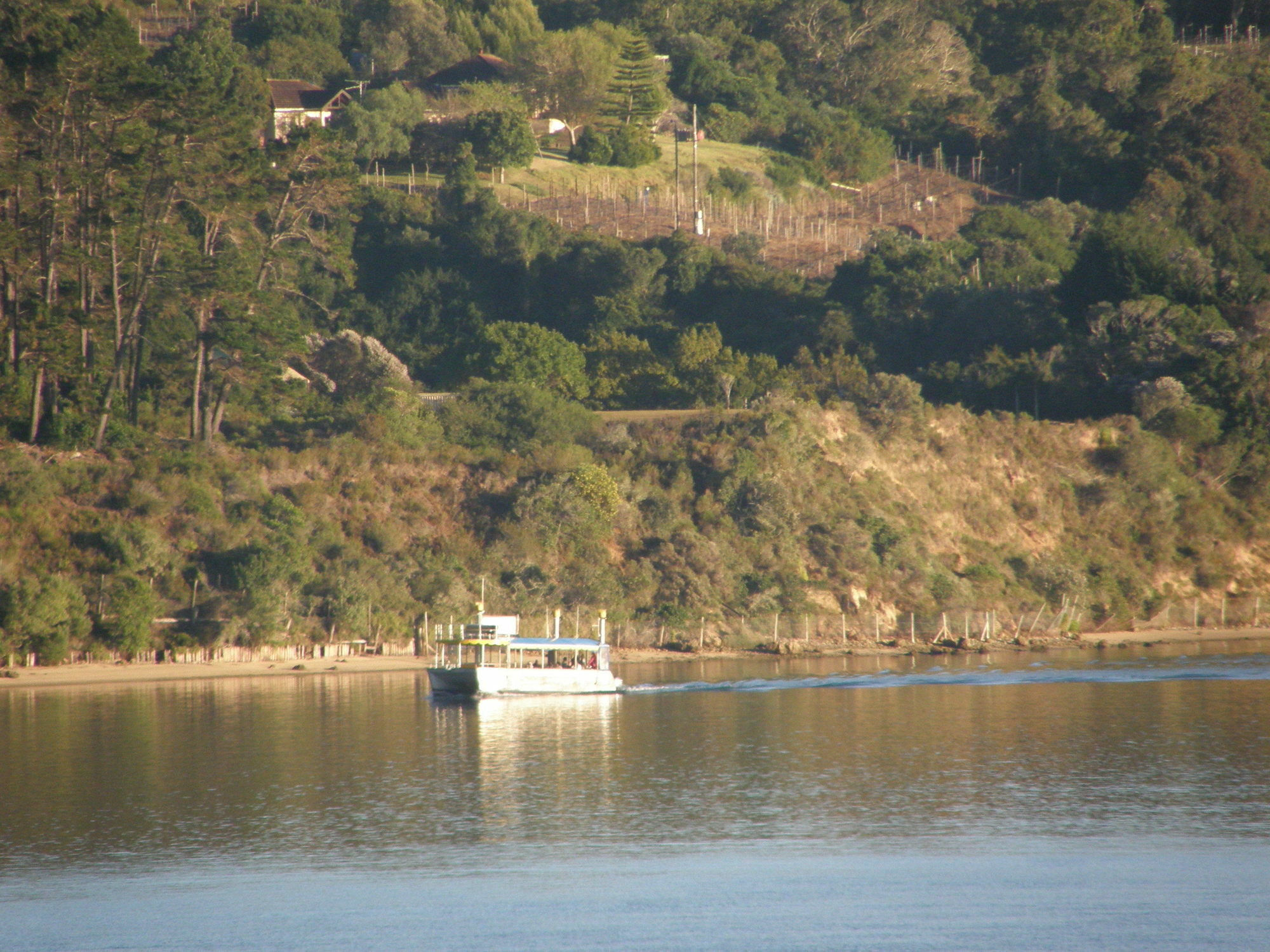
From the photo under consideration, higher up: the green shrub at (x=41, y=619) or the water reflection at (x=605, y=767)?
the green shrub at (x=41, y=619)

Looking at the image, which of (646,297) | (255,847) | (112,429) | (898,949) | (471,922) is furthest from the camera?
(646,297)

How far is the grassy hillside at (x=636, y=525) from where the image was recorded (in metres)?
63.9

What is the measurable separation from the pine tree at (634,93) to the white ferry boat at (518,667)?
94896mm

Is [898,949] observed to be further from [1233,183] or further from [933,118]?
[933,118]

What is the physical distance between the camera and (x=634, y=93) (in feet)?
467

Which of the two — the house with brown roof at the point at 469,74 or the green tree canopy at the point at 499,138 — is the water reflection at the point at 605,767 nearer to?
the green tree canopy at the point at 499,138

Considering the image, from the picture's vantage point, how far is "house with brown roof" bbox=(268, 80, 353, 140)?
415 feet

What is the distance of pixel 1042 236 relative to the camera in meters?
121

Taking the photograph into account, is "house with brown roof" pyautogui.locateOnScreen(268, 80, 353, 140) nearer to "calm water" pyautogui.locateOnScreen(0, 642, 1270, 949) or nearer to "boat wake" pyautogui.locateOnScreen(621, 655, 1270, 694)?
"calm water" pyautogui.locateOnScreen(0, 642, 1270, 949)

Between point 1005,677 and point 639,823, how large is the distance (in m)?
33.7

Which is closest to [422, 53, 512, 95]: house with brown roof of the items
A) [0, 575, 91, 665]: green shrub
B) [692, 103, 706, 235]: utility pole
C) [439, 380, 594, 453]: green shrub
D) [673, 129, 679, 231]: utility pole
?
[673, 129, 679, 231]: utility pole

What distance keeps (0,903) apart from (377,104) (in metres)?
110

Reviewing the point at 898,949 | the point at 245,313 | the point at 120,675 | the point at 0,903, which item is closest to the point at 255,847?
the point at 0,903

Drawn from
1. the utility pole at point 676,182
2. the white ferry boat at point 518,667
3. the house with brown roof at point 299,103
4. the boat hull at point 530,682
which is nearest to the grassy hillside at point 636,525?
the white ferry boat at point 518,667
